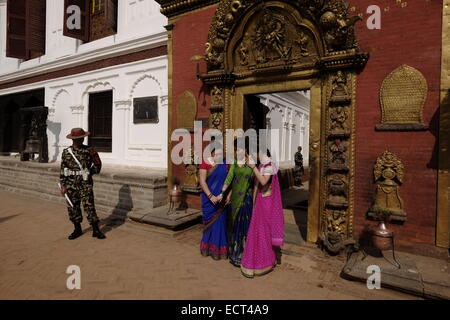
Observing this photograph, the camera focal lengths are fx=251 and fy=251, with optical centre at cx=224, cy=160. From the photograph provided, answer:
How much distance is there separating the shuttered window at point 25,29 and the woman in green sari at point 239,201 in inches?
479

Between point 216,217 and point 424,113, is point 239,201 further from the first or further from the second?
point 424,113

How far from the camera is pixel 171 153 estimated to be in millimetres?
6570

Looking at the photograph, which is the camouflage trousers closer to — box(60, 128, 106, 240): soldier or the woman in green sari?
box(60, 128, 106, 240): soldier

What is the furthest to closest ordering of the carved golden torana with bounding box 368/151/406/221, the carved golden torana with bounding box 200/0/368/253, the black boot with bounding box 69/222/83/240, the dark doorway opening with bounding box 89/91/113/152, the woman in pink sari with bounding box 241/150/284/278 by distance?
the dark doorway opening with bounding box 89/91/113/152, the black boot with bounding box 69/222/83/240, the carved golden torana with bounding box 200/0/368/253, the carved golden torana with bounding box 368/151/406/221, the woman in pink sari with bounding box 241/150/284/278

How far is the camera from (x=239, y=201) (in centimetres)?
377

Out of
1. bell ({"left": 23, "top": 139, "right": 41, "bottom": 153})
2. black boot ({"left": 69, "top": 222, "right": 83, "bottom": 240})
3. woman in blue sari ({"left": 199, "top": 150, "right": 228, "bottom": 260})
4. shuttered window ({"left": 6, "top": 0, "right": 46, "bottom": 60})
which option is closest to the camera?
woman in blue sari ({"left": 199, "top": 150, "right": 228, "bottom": 260})

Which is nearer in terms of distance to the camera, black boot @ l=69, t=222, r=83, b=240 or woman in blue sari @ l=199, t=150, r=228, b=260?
woman in blue sari @ l=199, t=150, r=228, b=260

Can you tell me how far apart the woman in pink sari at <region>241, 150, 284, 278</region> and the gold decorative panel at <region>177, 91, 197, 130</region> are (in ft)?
10.2

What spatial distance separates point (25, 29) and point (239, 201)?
547 inches

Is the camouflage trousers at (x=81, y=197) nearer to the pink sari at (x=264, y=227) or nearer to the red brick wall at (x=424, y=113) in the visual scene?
the pink sari at (x=264, y=227)

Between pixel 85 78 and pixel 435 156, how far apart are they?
10.8 meters

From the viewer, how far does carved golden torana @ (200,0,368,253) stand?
13.7 ft

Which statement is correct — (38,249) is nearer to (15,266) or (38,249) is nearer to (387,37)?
(15,266)

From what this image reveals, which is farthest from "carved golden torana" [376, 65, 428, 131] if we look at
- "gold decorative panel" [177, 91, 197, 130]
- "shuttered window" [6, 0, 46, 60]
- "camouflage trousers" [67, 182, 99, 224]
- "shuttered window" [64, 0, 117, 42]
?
"shuttered window" [6, 0, 46, 60]
